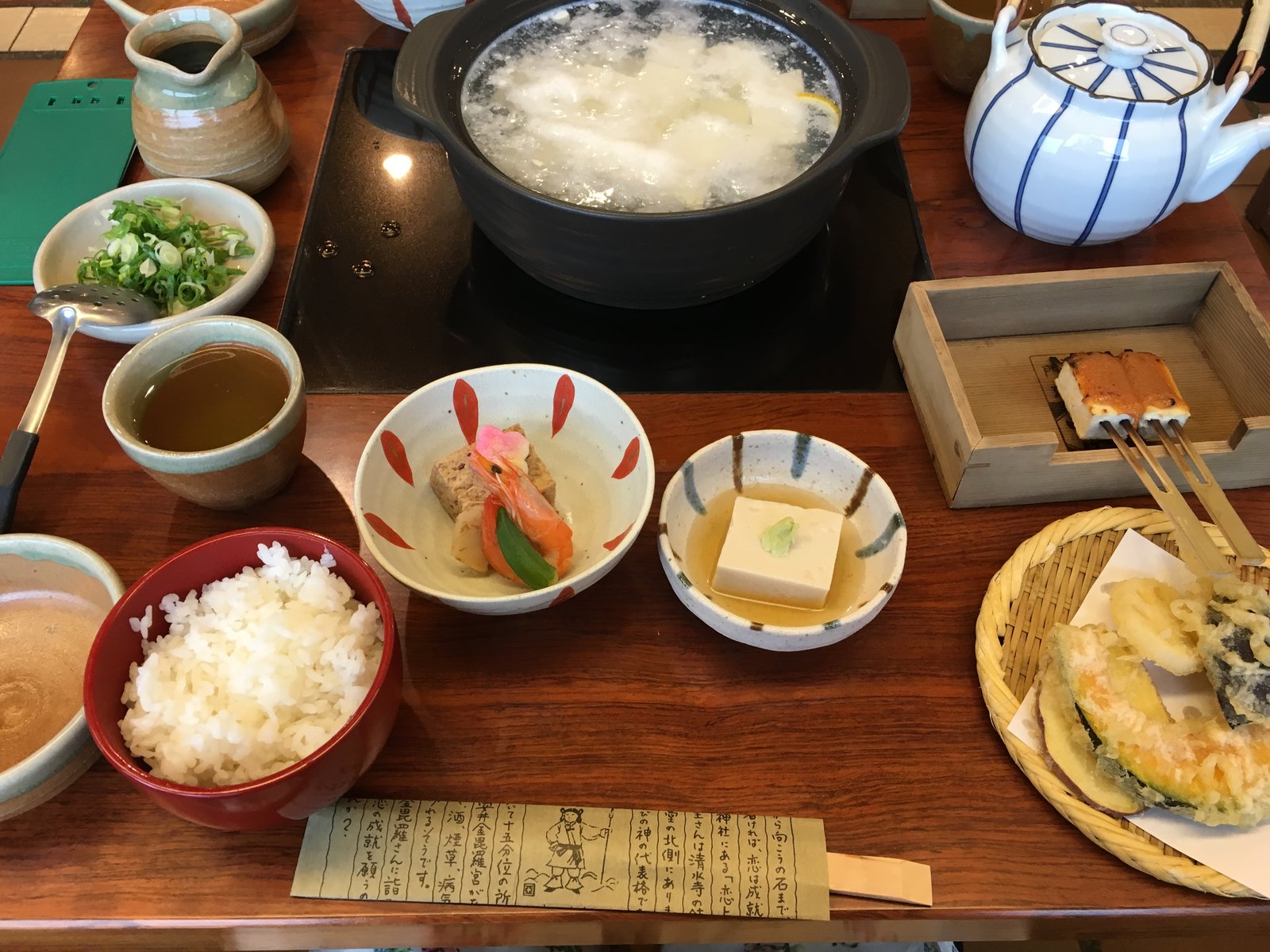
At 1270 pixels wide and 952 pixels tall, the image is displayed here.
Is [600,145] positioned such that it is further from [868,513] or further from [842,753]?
[842,753]

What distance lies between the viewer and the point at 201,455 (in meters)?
1.19

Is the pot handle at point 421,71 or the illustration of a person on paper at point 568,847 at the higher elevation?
the pot handle at point 421,71

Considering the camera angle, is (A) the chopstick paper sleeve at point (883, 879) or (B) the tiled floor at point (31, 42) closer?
(A) the chopstick paper sleeve at point (883, 879)

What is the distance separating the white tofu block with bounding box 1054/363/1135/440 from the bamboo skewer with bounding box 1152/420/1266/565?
65 mm

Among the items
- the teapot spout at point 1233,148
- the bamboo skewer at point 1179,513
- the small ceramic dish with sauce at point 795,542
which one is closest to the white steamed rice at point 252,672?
the small ceramic dish with sauce at point 795,542

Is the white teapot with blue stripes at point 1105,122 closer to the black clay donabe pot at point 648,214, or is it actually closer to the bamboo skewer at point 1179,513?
the black clay donabe pot at point 648,214

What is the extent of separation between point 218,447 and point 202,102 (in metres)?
0.75

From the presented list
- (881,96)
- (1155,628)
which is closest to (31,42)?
(881,96)

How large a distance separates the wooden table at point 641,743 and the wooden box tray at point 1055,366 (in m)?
0.07

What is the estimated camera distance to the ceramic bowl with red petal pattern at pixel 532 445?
1204mm

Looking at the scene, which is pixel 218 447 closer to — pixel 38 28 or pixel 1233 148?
pixel 1233 148

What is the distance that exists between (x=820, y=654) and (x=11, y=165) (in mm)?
1904

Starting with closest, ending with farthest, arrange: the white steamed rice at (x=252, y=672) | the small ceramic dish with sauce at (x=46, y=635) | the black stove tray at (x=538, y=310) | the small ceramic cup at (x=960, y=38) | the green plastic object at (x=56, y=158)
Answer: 1. the white steamed rice at (x=252, y=672)
2. the small ceramic dish with sauce at (x=46, y=635)
3. the black stove tray at (x=538, y=310)
4. the green plastic object at (x=56, y=158)
5. the small ceramic cup at (x=960, y=38)

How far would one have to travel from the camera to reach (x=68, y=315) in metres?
1.41
